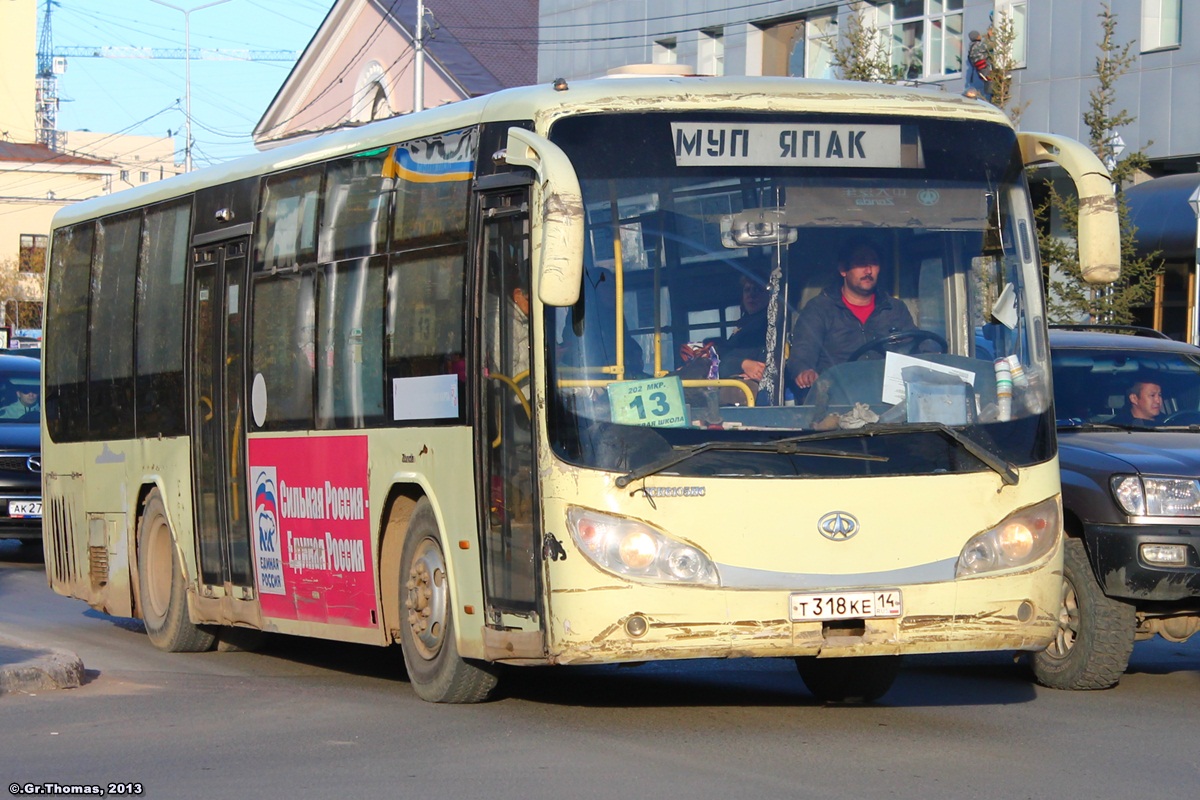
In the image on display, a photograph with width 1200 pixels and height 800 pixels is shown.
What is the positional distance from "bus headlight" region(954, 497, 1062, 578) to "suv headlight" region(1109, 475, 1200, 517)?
1536 millimetres

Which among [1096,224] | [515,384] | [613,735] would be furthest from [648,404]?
[1096,224]

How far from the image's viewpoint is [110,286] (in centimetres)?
1380

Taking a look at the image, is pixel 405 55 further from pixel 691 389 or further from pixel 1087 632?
pixel 691 389

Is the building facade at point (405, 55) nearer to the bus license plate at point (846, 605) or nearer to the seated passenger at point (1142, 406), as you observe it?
the seated passenger at point (1142, 406)

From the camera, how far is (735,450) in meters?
7.97

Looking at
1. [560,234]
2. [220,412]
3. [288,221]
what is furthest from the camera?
[220,412]

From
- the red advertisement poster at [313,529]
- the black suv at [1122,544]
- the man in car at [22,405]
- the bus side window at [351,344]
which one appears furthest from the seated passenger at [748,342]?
the man in car at [22,405]

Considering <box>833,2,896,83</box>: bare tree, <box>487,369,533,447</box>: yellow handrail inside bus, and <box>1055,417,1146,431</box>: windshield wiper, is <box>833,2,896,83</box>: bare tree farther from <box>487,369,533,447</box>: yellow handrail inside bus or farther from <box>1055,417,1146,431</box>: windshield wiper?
<box>487,369,533,447</box>: yellow handrail inside bus

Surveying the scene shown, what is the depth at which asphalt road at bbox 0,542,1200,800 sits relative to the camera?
705 centimetres

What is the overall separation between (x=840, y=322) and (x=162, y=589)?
645 centimetres

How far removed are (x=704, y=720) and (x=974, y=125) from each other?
3.03 metres

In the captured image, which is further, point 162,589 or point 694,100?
point 162,589

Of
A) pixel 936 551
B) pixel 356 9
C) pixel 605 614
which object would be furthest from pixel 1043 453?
pixel 356 9

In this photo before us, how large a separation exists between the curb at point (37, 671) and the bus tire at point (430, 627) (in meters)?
1.88
